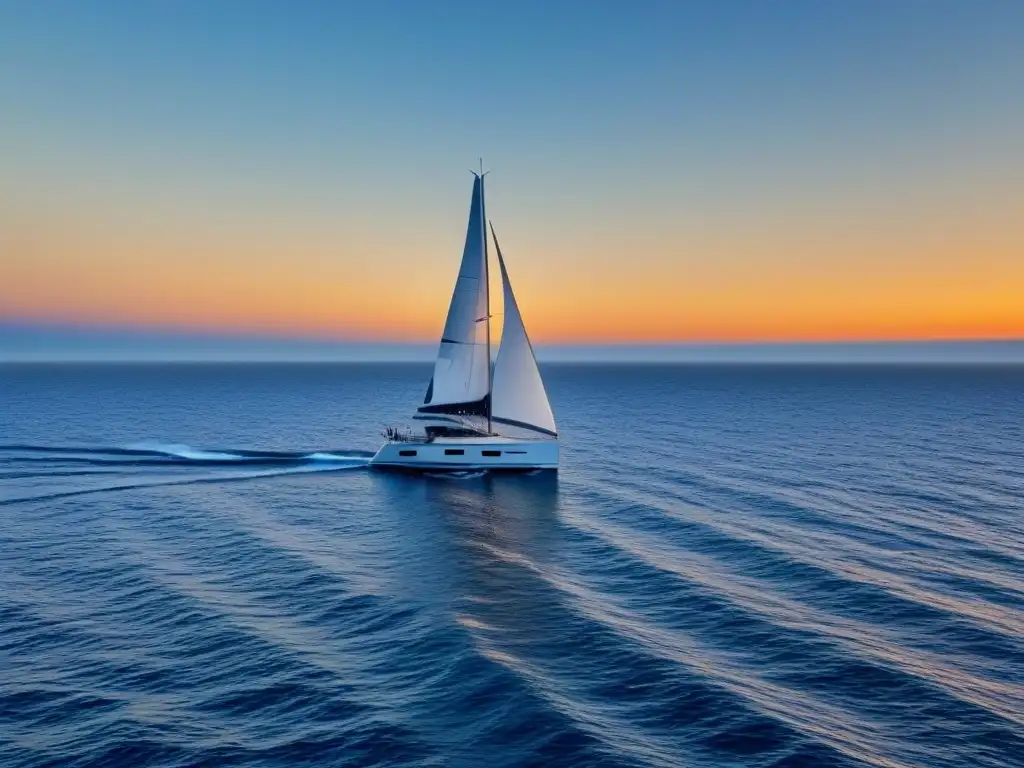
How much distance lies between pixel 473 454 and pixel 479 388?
19.3ft

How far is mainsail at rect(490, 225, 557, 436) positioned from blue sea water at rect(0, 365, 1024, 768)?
16.2ft

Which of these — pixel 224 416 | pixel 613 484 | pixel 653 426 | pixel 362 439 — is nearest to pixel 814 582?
pixel 613 484

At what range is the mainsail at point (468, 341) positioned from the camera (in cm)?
5762

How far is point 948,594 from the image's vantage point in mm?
28922

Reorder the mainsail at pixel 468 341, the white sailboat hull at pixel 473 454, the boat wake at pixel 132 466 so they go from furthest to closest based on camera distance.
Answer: the mainsail at pixel 468 341 → the white sailboat hull at pixel 473 454 → the boat wake at pixel 132 466

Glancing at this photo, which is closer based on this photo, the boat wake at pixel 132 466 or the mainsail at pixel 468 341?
the boat wake at pixel 132 466

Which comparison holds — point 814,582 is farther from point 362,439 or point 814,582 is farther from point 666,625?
point 362,439

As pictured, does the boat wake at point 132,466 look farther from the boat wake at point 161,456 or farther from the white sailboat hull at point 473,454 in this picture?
the white sailboat hull at point 473,454

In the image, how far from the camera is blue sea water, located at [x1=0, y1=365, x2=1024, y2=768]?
60.7ft

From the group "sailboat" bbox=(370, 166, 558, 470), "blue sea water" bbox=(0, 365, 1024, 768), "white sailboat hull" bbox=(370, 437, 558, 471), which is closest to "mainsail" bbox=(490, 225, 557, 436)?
"sailboat" bbox=(370, 166, 558, 470)

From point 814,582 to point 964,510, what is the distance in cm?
2079

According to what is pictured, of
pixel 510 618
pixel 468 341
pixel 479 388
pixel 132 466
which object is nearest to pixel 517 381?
pixel 479 388

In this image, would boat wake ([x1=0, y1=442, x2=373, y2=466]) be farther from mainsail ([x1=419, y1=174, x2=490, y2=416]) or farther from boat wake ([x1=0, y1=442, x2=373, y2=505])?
mainsail ([x1=419, y1=174, x2=490, y2=416])

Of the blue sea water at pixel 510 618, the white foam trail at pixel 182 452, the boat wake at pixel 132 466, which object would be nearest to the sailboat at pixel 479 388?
the blue sea water at pixel 510 618
